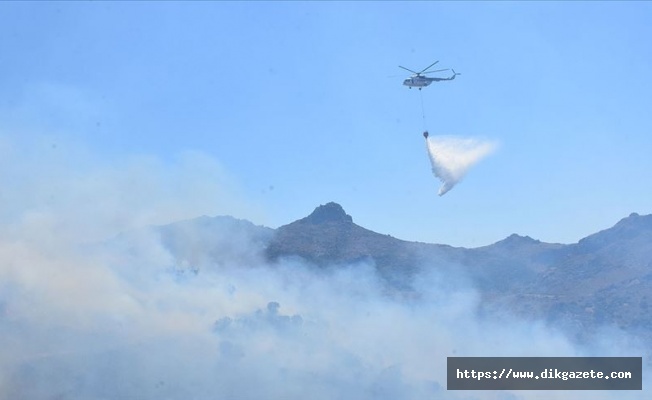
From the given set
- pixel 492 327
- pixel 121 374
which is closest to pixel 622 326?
pixel 492 327

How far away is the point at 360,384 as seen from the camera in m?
169

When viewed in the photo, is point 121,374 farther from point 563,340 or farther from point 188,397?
point 563,340

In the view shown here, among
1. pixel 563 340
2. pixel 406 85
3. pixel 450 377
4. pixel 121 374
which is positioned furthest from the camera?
pixel 563 340

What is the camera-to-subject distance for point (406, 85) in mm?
131375

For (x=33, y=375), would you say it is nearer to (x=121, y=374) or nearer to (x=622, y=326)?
(x=121, y=374)

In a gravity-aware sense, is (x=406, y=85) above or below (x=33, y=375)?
above

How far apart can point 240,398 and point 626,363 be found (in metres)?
77.7

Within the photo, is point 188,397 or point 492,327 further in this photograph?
point 492,327

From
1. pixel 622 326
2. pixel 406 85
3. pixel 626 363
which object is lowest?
pixel 626 363

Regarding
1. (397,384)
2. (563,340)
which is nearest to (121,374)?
(397,384)

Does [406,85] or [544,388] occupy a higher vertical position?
[406,85]

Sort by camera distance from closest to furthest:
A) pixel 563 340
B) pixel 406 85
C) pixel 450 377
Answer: pixel 406 85, pixel 450 377, pixel 563 340

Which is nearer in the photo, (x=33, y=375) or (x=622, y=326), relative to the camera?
(x=33, y=375)

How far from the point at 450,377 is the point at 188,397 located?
161 feet
